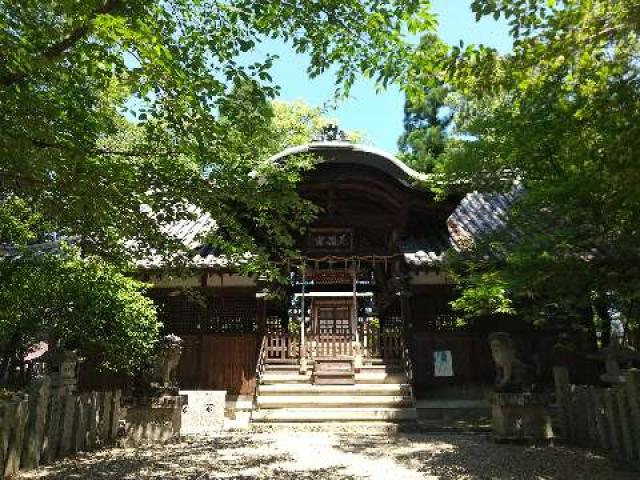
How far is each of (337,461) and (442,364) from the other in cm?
669

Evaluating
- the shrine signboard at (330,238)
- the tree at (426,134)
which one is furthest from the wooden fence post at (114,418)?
the tree at (426,134)

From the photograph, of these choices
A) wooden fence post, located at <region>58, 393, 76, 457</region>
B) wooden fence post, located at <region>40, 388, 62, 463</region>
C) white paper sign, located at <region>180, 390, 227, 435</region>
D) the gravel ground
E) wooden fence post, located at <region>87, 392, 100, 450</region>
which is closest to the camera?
the gravel ground

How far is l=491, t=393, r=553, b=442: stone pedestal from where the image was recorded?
8.11 metres

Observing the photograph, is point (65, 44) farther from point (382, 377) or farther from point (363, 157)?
point (382, 377)

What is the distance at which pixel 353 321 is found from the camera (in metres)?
13.5

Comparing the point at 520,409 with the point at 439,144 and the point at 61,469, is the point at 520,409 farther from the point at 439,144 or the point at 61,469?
the point at 439,144

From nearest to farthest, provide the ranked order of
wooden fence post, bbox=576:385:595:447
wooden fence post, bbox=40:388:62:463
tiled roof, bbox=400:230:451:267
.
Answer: wooden fence post, bbox=40:388:62:463 < wooden fence post, bbox=576:385:595:447 < tiled roof, bbox=400:230:451:267

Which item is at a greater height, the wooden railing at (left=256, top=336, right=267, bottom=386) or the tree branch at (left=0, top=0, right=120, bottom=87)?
the tree branch at (left=0, top=0, right=120, bottom=87)

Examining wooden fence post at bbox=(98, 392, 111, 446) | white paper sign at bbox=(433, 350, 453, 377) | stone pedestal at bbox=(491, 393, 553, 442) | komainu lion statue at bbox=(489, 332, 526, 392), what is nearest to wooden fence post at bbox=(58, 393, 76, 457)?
wooden fence post at bbox=(98, 392, 111, 446)

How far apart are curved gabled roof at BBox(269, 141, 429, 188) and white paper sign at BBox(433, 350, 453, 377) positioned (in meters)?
4.65

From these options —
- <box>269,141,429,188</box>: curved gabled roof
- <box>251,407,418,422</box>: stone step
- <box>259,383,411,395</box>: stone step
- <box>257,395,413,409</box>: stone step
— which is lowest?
<box>251,407,418,422</box>: stone step

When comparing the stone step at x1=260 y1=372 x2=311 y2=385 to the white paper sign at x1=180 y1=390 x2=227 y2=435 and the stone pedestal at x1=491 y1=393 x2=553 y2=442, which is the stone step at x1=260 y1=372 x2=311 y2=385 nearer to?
the white paper sign at x1=180 y1=390 x2=227 y2=435

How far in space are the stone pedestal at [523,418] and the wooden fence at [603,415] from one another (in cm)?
42

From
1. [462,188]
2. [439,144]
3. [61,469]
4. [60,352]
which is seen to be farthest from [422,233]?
[61,469]
